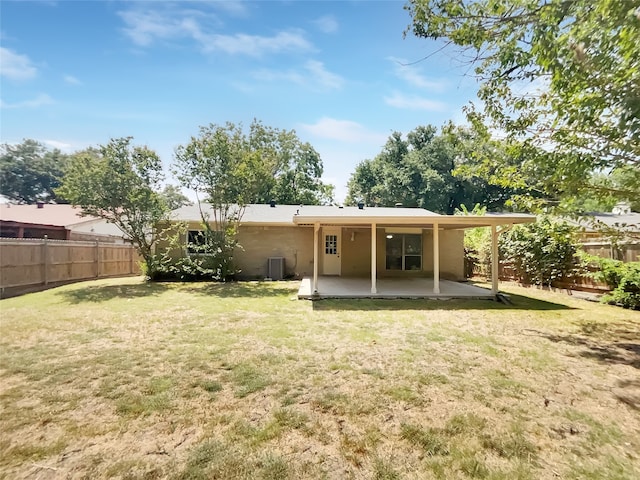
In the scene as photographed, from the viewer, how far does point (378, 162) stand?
31031mm

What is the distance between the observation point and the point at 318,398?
3.38 m

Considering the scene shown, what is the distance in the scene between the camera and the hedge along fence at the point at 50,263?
9.72 m

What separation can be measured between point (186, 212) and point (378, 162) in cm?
2088

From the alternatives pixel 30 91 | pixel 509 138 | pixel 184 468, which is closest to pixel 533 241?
pixel 509 138

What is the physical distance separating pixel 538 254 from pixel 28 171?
4403cm

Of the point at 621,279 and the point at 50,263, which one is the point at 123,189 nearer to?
the point at 50,263

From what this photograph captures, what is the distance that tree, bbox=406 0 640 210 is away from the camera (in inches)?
133

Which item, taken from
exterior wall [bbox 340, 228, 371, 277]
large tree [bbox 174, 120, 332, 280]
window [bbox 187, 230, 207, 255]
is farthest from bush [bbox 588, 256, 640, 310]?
window [bbox 187, 230, 207, 255]

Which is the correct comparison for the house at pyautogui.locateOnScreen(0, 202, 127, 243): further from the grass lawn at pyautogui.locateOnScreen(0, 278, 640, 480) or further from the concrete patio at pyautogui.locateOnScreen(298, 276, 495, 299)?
the grass lawn at pyautogui.locateOnScreen(0, 278, 640, 480)

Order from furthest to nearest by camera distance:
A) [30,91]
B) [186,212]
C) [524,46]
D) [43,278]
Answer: [186,212], [43,278], [30,91], [524,46]

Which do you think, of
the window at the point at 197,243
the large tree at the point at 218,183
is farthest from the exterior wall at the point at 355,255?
the window at the point at 197,243

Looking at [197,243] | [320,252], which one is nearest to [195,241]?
[197,243]

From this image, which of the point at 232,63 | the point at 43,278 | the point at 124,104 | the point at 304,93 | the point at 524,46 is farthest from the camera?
the point at 43,278

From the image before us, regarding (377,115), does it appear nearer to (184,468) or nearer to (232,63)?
(232,63)
